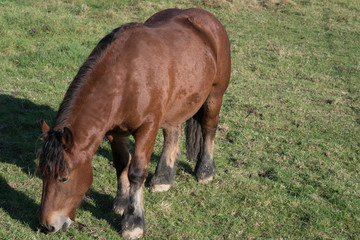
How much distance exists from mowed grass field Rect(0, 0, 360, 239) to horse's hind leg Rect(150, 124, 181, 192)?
5.3 inches

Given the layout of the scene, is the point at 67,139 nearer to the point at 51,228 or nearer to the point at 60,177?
the point at 60,177

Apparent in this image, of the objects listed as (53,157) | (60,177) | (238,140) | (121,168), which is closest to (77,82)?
(53,157)

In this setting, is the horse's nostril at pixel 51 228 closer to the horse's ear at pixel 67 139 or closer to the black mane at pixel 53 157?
the black mane at pixel 53 157

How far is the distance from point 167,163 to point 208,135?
0.68 m

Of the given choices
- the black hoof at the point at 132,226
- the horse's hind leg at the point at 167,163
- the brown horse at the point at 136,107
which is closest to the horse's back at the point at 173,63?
the brown horse at the point at 136,107

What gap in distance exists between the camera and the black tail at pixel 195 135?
208 inches

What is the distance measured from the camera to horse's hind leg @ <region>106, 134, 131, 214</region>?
13.5 ft

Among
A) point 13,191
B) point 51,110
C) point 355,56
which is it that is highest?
point 13,191

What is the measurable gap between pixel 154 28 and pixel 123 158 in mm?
1336

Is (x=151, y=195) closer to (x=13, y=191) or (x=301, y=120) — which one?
(x=13, y=191)

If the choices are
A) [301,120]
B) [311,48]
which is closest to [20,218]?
[301,120]

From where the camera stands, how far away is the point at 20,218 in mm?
3693

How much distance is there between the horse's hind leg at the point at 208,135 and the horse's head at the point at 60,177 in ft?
6.70

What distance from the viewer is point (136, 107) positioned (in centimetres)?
354
